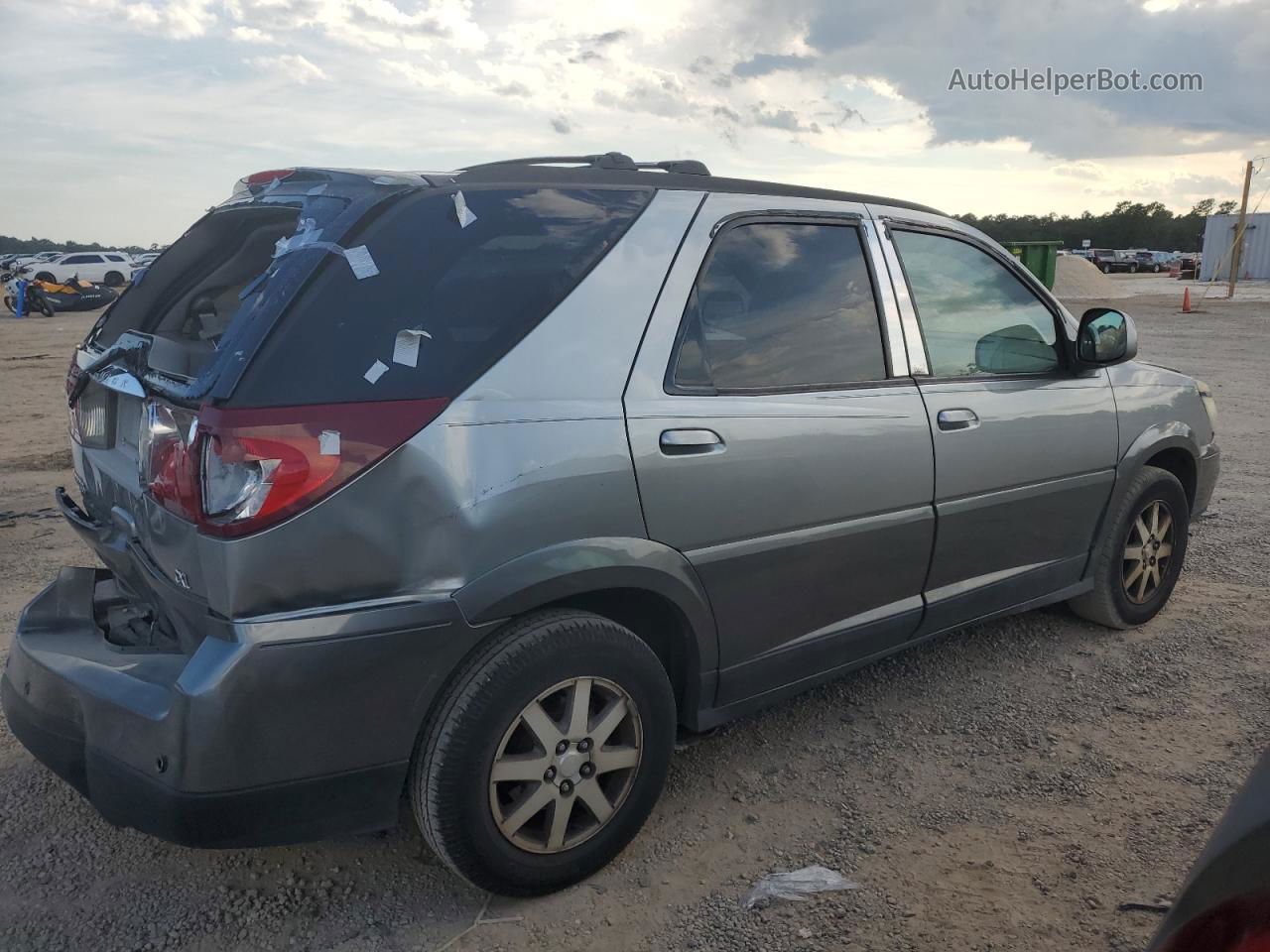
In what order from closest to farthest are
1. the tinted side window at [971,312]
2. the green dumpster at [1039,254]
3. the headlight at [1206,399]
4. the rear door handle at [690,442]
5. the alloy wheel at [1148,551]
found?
the rear door handle at [690,442] < the tinted side window at [971,312] < the alloy wheel at [1148,551] < the headlight at [1206,399] < the green dumpster at [1039,254]

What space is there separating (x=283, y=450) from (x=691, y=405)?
1056 mm

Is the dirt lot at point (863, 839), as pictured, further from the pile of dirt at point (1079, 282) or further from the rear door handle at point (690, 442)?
the pile of dirt at point (1079, 282)

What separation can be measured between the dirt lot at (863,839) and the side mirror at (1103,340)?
1225 millimetres

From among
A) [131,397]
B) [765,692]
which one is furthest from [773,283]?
[131,397]

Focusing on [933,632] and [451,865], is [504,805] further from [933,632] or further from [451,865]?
[933,632]

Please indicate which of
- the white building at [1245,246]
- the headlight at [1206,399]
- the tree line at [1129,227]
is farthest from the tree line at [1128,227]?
the headlight at [1206,399]

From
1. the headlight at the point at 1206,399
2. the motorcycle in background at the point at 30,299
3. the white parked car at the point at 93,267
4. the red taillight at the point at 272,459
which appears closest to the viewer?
the red taillight at the point at 272,459

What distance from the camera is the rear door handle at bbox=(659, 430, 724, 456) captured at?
2.62m

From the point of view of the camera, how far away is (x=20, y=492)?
6.86 metres

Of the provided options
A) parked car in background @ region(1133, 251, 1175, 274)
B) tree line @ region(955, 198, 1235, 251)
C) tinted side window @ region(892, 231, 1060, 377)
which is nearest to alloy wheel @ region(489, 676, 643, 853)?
tinted side window @ region(892, 231, 1060, 377)

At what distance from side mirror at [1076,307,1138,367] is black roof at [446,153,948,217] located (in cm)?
110

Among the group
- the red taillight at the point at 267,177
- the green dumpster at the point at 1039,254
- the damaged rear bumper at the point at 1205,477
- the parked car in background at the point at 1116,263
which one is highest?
the parked car in background at the point at 1116,263

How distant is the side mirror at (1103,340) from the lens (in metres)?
3.85

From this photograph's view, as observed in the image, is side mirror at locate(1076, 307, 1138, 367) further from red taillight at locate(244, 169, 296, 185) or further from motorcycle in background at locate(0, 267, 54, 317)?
motorcycle in background at locate(0, 267, 54, 317)
